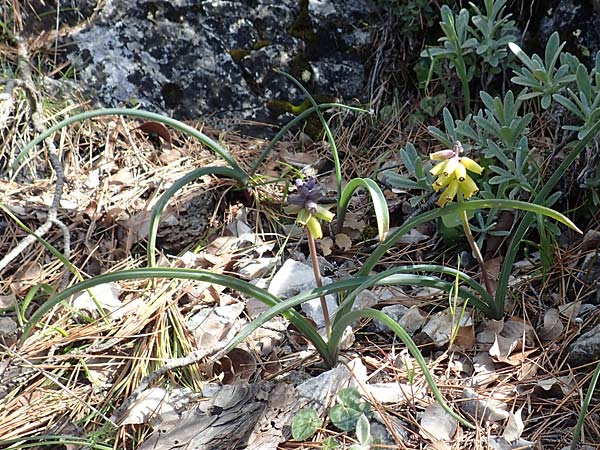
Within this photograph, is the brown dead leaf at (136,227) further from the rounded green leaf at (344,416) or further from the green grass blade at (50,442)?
the rounded green leaf at (344,416)

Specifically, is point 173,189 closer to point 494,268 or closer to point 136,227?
point 136,227

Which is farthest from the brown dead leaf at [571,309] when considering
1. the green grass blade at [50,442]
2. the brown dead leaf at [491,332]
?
the green grass blade at [50,442]

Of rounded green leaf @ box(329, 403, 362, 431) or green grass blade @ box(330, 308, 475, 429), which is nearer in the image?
green grass blade @ box(330, 308, 475, 429)

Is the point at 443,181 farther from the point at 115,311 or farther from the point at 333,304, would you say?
the point at 115,311

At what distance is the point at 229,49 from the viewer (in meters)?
2.70

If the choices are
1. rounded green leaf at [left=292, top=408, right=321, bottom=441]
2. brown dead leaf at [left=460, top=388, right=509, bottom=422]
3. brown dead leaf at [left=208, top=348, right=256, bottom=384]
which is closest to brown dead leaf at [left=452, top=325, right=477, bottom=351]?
brown dead leaf at [left=460, top=388, right=509, bottom=422]

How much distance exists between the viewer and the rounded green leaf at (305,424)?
4.97 feet

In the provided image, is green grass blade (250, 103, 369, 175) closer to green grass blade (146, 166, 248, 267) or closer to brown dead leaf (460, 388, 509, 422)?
green grass blade (146, 166, 248, 267)

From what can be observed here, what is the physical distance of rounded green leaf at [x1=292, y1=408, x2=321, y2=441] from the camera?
59.6 inches

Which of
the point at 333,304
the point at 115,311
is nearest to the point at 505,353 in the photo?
→ the point at 333,304

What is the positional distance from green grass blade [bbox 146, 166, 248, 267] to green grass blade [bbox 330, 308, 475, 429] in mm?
593

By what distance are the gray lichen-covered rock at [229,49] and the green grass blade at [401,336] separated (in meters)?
1.33

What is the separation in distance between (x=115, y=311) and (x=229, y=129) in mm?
1055

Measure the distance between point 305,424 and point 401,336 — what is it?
33 cm
